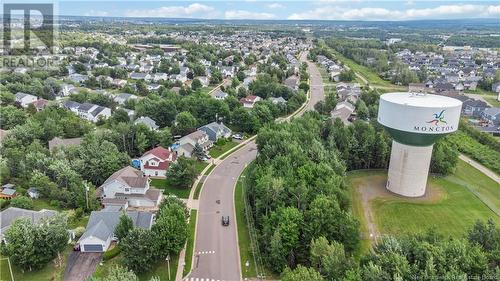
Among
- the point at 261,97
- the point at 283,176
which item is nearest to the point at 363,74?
the point at 261,97

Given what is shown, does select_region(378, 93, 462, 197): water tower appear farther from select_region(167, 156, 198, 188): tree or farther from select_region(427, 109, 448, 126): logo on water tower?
select_region(167, 156, 198, 188): tree

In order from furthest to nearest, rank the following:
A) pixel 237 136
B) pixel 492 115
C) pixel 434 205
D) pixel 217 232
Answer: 1. pixel 492 115
2. pixel 237 136
3. pixel 434 205
4. pixel 217 232

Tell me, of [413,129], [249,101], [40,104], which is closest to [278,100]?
[249,101]

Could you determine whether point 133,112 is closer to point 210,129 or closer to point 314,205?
point 210,129

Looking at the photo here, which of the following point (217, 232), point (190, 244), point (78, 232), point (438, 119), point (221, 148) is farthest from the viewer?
point (221, 148)

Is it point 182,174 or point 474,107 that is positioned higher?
point 474,107

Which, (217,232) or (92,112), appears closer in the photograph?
(217,232)

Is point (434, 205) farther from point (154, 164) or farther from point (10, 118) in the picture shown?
point (10, 118)
